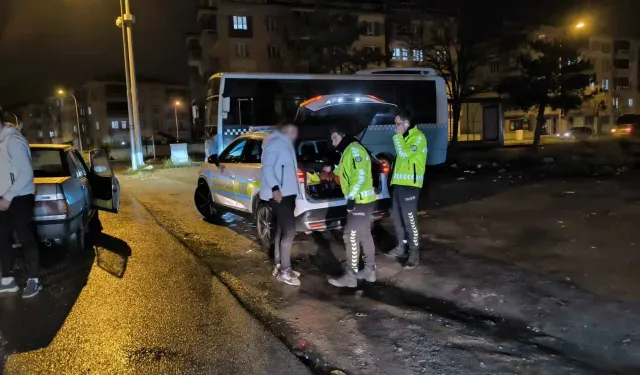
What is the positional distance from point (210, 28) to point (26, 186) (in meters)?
45.6

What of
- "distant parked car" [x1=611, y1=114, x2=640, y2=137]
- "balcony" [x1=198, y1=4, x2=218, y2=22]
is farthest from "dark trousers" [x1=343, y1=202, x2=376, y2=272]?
"balcony" [x1=198, y1=4, x2=218, y2=22]

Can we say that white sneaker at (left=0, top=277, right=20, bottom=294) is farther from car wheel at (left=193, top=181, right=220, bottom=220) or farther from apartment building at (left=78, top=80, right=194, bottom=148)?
apartment building at (left=78, top=80, right=194, bottom=148)

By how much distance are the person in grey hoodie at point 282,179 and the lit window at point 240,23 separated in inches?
1745

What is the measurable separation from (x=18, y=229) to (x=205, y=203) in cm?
452

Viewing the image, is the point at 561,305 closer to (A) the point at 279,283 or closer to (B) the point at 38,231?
(A) the point at 279,283

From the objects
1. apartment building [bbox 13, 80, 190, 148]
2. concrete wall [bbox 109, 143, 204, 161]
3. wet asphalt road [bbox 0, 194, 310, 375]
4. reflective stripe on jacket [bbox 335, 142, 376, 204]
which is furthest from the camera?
apartment building [bbox 13, 80, 190, 148]

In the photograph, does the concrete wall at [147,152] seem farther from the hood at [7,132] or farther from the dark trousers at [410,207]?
the dark trousers at [410,207]

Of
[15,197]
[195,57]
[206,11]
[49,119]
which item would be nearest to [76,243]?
[15,197]

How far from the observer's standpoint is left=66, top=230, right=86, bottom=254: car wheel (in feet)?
23.5

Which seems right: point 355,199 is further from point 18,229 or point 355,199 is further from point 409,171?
point 18,229

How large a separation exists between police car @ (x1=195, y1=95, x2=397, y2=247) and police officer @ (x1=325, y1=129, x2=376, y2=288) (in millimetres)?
1215

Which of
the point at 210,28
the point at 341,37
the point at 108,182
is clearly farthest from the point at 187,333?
the point at 210,28

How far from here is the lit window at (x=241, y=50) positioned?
47.4 meters

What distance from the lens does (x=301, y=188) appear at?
6.72 metres
